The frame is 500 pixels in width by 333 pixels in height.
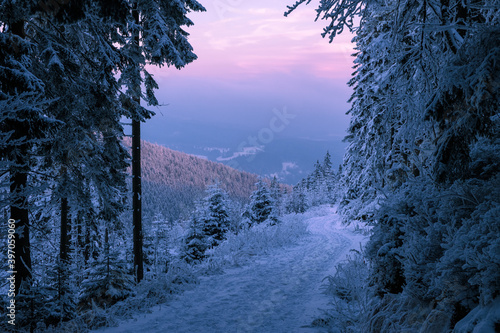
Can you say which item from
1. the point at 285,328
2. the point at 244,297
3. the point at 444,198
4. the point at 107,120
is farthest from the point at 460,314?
the point at 107,120

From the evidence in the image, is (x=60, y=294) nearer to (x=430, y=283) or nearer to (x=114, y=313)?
(x=114, y=313)

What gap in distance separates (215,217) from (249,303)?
18539 millimetres

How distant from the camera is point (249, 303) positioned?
5.97 metres

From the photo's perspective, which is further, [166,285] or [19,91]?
[166,285]

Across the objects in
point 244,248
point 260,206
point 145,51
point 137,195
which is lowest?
point 244,248

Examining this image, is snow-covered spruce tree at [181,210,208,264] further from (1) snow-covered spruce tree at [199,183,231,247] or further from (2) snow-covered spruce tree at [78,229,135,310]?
(2) snow-covered spruce tree at [78,229,135,310]

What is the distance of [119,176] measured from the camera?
9.88 metres

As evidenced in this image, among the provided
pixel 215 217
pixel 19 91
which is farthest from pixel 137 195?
pixel 215 217

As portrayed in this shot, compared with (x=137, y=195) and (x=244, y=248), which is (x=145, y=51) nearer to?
(x=137, y=195)

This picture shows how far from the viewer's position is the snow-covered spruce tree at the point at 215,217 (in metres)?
23.7

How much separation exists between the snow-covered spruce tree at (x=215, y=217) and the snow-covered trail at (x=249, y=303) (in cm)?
1509

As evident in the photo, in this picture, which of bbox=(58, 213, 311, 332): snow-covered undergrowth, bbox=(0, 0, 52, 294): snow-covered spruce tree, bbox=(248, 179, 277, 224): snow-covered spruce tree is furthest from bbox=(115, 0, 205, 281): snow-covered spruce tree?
bbox=(248, 179, 277, 224): snow-covered spruce tree

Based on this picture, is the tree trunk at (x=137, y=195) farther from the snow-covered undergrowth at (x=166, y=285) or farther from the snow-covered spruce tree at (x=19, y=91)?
the snow-covered spruce tree at (x=19, y=91)

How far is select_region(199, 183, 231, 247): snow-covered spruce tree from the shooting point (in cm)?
2368
